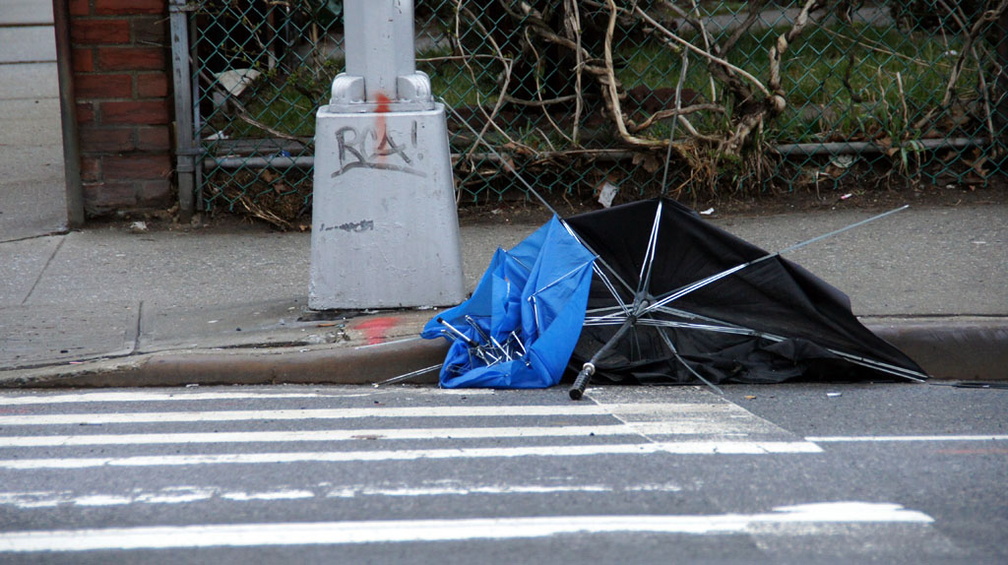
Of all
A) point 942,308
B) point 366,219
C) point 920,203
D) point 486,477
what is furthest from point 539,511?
point 920,203

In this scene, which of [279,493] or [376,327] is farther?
[376,327]

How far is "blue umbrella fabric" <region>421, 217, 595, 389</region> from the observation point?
5.07 meters

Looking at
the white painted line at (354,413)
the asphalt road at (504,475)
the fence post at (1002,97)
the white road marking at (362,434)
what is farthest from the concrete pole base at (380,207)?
the fence post at (1002,97)

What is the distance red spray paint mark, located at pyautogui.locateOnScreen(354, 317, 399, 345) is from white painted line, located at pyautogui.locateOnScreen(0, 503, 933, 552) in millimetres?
2036

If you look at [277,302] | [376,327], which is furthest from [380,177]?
[277,302]

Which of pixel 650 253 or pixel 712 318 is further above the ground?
pixel 650 253

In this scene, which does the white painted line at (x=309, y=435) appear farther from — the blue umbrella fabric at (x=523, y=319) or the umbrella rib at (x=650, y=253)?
the umbrella rib at (x=650, y=253)

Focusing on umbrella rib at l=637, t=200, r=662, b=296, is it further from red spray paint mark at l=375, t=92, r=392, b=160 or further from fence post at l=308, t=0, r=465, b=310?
red spray paint mark at l=375, t=92, r=392, b=160

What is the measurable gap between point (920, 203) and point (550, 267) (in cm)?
381

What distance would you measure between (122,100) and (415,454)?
14.6ft

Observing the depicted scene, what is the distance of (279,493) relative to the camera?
3750 millimetres

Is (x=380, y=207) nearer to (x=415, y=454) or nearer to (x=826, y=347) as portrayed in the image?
(x=415, y=454)

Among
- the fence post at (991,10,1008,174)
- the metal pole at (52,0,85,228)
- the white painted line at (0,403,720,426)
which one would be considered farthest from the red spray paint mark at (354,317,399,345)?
the fence post at (991,10,1008,174)

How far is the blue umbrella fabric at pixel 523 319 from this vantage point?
5.07 m
